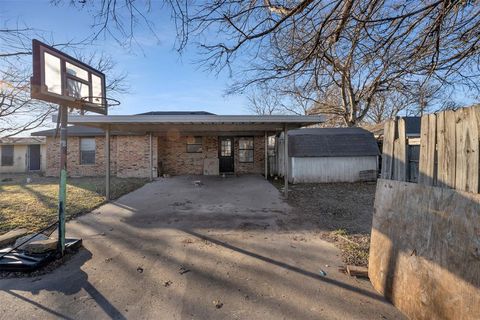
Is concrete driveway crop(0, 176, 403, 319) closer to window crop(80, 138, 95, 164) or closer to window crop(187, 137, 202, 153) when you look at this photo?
window crop(187, 137, 202, 153)

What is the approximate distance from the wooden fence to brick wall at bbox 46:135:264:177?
1176 centimetres

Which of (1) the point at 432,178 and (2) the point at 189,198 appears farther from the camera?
(2) the point at 189,198

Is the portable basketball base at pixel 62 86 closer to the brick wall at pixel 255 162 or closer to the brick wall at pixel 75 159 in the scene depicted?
the brick wall at pixel 255 162

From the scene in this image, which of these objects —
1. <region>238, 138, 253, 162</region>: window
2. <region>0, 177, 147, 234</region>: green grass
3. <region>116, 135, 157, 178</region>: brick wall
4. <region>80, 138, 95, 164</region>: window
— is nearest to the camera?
<region>0, 177, 147, 234</region>: green grass

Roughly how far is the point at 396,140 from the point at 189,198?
6.27 metres

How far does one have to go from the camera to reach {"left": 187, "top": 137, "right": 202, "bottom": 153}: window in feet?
46.1

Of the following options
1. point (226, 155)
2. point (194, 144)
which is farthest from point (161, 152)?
point (226, 155)

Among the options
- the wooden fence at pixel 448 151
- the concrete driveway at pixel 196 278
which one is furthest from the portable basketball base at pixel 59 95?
the wooden fence at pixel 448 151

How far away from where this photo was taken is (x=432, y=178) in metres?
2.18

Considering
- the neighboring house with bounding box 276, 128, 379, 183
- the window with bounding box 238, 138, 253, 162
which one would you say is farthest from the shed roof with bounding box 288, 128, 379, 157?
the window with bounding box 238, 138, 253, 162

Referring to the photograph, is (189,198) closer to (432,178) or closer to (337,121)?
(432,178)

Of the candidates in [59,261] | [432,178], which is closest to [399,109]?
[432,178]

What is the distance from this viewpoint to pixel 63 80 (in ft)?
11.6

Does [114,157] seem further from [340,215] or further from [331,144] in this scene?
[340,215]
